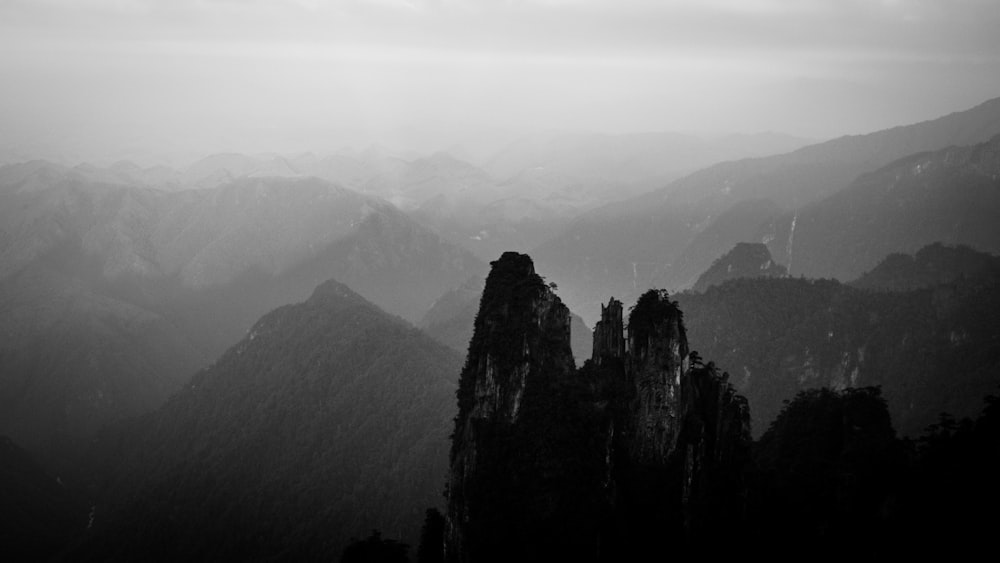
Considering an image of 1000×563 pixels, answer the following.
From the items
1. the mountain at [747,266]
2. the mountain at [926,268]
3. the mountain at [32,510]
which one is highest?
the mountain at [747,266]

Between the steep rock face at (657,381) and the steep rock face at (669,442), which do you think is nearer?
the steep rock face at (669,442)

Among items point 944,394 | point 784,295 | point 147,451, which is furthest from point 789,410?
point 147,451

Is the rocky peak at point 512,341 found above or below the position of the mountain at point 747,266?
below

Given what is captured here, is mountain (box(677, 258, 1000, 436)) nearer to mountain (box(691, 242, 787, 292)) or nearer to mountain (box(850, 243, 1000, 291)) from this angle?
mountain (box(850, 243, 1000, 291))

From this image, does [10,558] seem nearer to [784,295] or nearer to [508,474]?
[508,474]

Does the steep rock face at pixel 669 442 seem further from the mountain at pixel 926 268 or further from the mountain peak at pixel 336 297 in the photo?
the mountain peak at pixel 336 297

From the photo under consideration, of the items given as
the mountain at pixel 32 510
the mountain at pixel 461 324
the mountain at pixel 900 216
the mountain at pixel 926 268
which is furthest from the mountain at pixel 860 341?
the mountain at pixel 32 510

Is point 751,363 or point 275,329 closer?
point 751,363

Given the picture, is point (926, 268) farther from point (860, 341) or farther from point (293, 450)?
point (293, 450)

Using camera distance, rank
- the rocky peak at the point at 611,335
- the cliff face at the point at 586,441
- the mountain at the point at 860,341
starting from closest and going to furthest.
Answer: the cliff face at the point at 586,441 → the rocky peak at the point at 611,335 → the mountain at the point at 860,341
